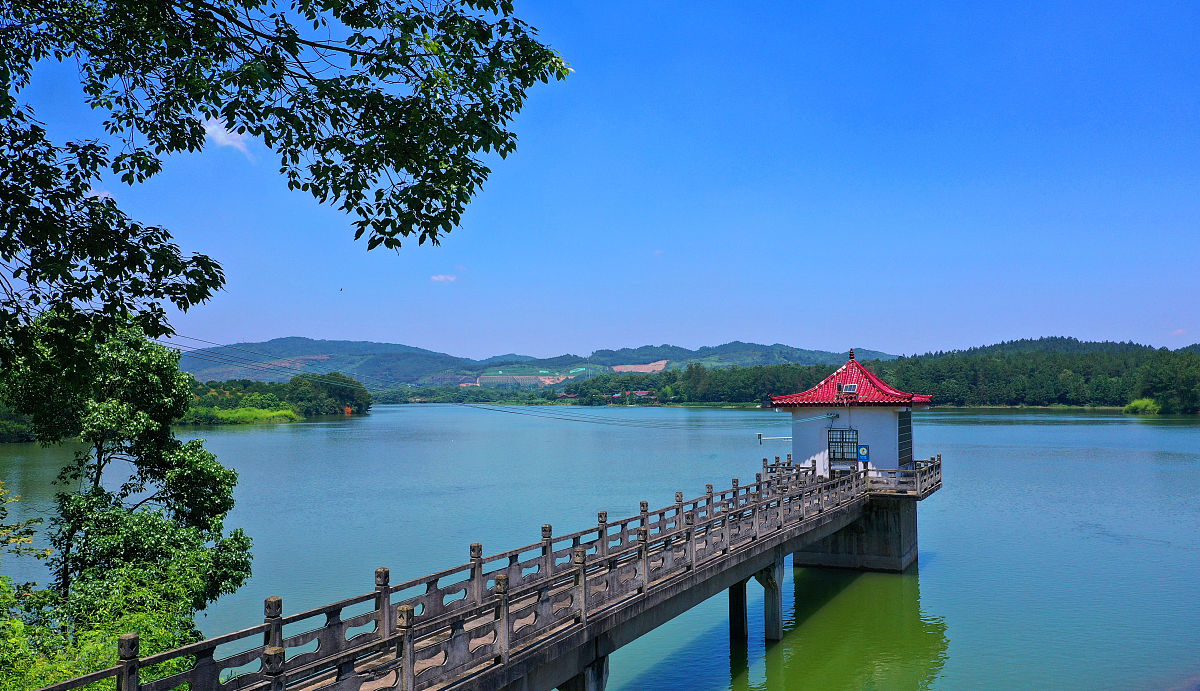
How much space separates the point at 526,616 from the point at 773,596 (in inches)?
433

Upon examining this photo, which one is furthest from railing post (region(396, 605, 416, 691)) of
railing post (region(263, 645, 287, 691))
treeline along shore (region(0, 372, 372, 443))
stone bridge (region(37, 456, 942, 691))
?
treeline along shore (region(0, 372, 372, 443))

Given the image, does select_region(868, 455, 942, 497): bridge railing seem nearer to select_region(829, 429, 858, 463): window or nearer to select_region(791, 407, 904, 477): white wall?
select_region(791, 407, 904, 477): white wall

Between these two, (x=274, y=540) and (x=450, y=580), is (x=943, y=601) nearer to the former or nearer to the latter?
(x=450, y=580)

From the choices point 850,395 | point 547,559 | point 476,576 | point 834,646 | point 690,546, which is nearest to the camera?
point 476,576

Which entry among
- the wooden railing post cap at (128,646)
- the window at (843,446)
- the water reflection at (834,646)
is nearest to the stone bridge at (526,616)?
the wooden railing post cap at (128,646)

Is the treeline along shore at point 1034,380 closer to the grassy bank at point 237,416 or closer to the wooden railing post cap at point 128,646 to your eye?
the grassy bank at point 237,416

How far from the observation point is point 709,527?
56.5 ft

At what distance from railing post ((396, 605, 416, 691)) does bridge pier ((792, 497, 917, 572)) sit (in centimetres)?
2014

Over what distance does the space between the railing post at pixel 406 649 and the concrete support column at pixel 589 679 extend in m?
4.12

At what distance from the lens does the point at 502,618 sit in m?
10.3

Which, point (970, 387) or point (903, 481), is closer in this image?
point (903, 481)

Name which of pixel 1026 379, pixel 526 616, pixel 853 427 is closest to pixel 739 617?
pixel 853 427

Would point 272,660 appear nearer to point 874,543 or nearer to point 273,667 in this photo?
point 273,667

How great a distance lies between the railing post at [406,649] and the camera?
29.0ft
